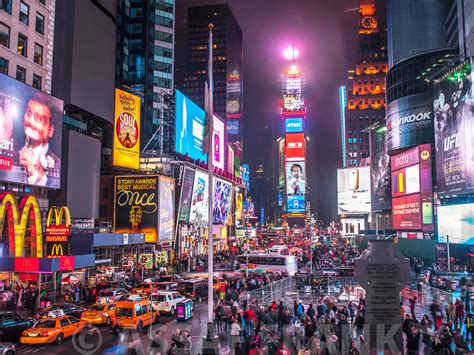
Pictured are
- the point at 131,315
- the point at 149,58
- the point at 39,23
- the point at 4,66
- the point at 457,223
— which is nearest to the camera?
the point at 131,315

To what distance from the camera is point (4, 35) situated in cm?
3875

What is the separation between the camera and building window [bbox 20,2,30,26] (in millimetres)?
41219

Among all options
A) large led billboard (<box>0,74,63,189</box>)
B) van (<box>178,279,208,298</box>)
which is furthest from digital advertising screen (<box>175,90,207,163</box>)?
van (<box>178,279,208,298</box>)

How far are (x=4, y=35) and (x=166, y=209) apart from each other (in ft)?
91.2

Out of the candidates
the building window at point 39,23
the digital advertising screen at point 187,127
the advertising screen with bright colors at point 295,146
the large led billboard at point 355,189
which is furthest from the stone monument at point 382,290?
the advertising screen with bright colors at point 295,146

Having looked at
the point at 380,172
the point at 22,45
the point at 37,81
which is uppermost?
the point at 22,45

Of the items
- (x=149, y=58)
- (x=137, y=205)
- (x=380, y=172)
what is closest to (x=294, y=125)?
(x=380, y=172)

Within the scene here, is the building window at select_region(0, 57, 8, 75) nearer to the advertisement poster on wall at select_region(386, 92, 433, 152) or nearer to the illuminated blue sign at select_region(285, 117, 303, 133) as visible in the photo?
the advertisement poster on wall at select_region(386, 92, 433, 152)

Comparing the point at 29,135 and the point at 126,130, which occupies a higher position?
the point at 126,130

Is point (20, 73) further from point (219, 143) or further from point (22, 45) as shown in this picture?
point (219, 143)

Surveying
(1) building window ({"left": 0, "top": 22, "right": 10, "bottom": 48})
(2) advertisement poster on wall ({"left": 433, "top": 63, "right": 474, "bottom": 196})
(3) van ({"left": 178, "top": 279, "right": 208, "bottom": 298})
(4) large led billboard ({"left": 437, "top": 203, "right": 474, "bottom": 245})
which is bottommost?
(3) van ({"left": 178, "top": 279, "right": 208, "bottom": 298})

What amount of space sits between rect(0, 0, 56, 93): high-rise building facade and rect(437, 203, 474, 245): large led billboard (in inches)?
1805

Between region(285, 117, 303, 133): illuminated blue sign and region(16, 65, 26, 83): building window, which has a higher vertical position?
region(285, 117, 303, 133): illuminated blue sign

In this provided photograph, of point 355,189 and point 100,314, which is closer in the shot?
point 100,314
